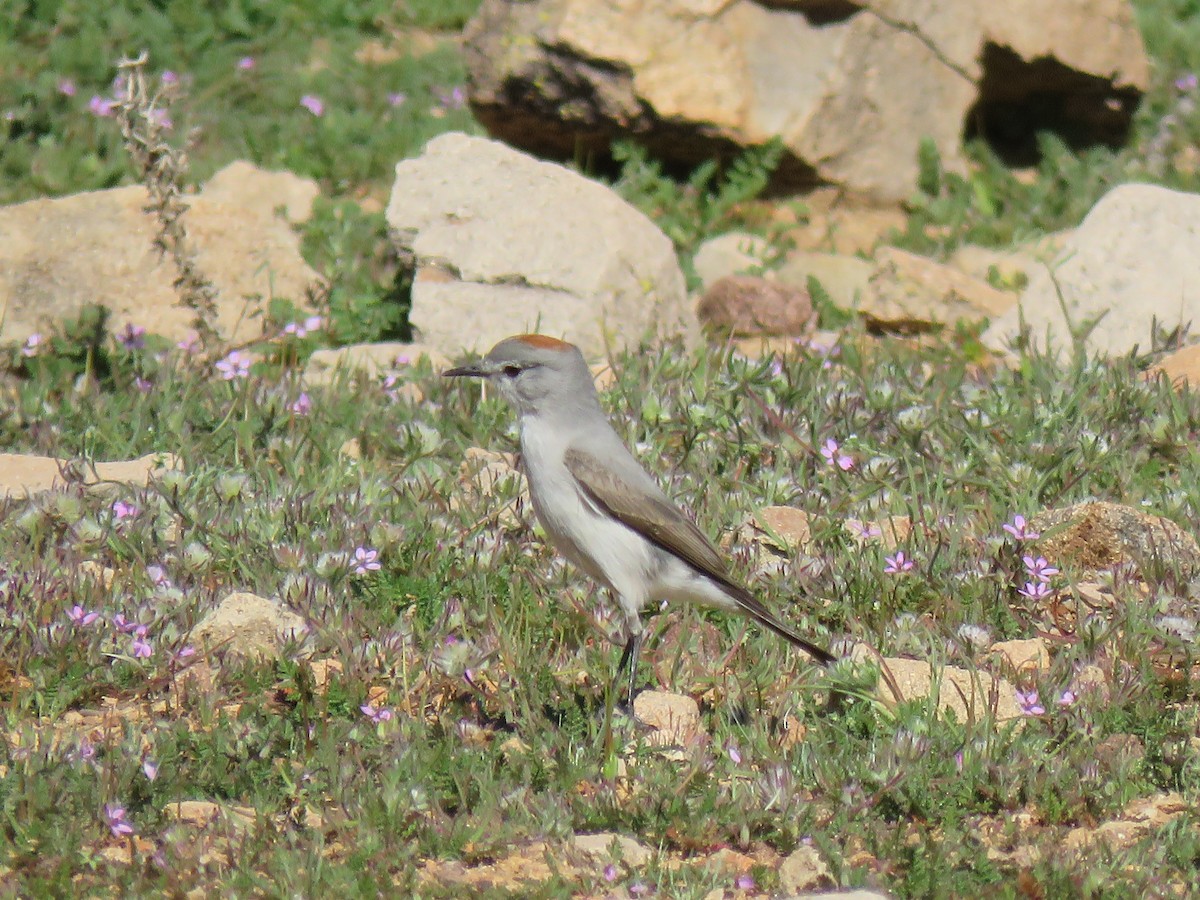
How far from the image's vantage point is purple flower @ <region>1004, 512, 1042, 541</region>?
6.25 meters

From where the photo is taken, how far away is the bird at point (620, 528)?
5.75 metres

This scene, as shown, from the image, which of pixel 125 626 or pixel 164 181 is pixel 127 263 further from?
pixel 125 626

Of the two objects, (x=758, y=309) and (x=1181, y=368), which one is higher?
(x=1181, y=368)

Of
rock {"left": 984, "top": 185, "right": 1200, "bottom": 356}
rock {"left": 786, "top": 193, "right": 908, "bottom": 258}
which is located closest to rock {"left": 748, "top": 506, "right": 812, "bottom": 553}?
rock {"left": 984, "top": 185, "right": 1200, "bottom": 356}

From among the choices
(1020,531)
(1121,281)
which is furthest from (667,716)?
(1121,281)

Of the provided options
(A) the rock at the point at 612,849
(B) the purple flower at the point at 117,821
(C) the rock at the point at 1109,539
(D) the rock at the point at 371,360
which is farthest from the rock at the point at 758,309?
(B) the purple flower at the point at 117,821

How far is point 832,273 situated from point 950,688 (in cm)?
473

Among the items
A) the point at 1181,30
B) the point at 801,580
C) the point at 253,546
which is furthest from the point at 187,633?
the point at 1181,30

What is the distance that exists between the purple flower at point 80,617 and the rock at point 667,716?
186 centimetres

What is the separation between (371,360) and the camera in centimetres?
864

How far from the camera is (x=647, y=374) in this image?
823 centimetres

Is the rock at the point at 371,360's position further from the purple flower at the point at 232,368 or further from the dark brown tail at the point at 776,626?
the dark brown tail at the point at 776,626

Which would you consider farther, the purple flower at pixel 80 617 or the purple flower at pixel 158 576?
the purple flower at pixel 158 576

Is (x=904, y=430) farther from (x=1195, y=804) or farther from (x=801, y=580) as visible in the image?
(x=1195, y=804)
